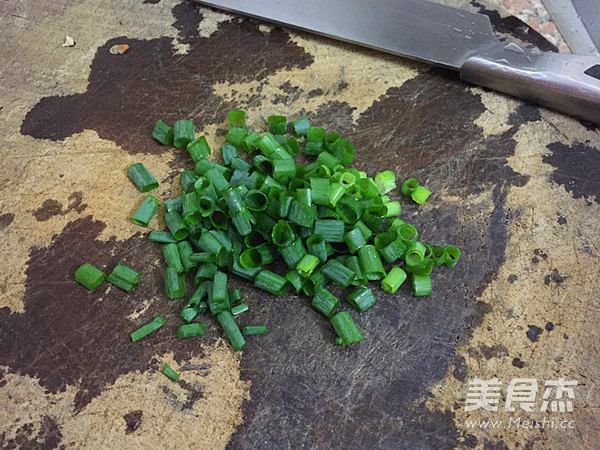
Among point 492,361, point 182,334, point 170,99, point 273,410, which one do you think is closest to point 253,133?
point 170,99

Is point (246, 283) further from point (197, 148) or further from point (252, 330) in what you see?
point (197, 148)

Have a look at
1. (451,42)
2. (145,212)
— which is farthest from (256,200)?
(451,42)

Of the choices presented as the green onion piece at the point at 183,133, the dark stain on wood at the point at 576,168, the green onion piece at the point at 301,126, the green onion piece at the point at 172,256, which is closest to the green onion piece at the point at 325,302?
the green onion piece at the point at 172,256

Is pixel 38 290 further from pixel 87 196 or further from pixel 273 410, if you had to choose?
pixel 273 410

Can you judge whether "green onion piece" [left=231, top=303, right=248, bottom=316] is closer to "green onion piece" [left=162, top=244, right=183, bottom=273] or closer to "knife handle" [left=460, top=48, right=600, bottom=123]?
"green onion piece" [left=162, top=244, right=183, bottom=273]

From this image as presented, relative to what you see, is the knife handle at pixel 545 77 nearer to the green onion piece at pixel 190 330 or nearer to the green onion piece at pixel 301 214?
the green onion piece at pixel 301 214

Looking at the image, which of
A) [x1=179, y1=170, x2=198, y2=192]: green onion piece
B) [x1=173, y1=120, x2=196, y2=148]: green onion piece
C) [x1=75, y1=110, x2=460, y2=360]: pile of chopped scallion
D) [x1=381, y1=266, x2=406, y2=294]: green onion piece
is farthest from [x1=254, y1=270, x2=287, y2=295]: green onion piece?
[x1=173, y1=120, x2=196, y2=148]: green onion piece
